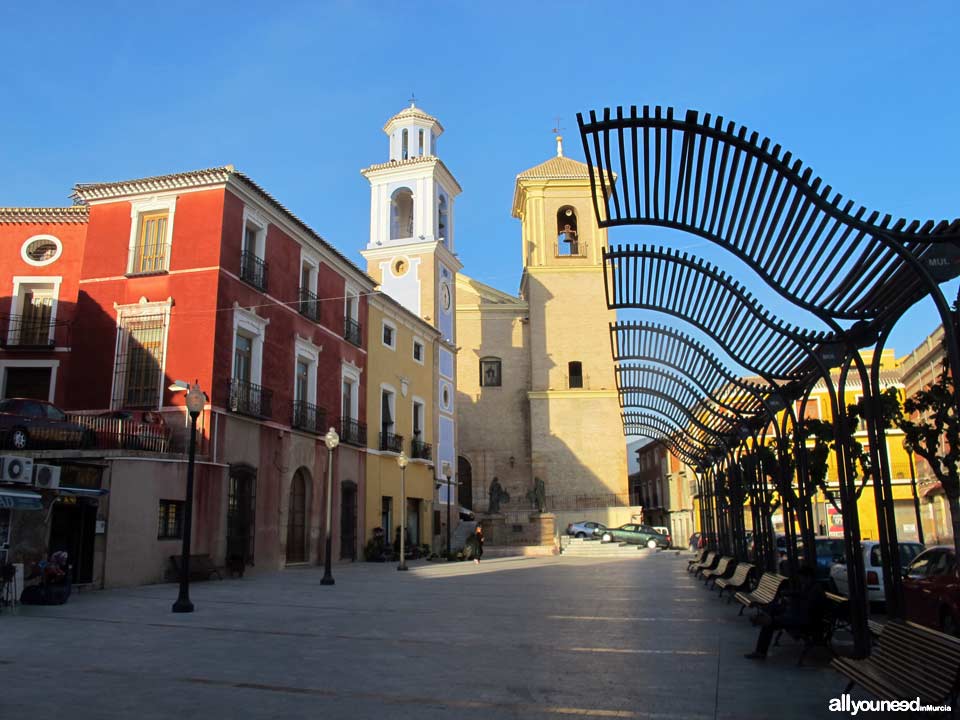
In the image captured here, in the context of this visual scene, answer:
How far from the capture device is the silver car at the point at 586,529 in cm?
4313

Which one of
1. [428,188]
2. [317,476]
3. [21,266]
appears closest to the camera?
[21,266]

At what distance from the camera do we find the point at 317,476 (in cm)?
2633

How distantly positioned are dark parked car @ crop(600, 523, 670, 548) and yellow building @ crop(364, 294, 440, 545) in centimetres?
1105

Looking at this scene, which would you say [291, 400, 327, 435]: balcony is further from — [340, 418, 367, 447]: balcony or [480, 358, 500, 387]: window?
[480, 358, 500, 387]: window

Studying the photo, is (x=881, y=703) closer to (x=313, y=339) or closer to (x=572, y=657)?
(x=572, y=657)

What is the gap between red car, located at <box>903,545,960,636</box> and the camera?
9859 millimetres

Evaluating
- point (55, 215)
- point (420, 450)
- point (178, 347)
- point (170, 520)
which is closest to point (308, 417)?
point (178, 347)

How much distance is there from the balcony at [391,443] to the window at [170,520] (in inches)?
502

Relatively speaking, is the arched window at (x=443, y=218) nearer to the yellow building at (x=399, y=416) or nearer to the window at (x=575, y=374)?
the yellow building at (x=399, y=416)

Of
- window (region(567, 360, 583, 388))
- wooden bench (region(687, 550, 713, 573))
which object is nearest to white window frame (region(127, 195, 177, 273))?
wooden bench (region(687, 550, 713, 573))

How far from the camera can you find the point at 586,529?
44.0 m

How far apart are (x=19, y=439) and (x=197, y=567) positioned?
5.01 m

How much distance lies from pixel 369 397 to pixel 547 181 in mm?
26799

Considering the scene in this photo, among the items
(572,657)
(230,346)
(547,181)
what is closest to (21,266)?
(230,346)
